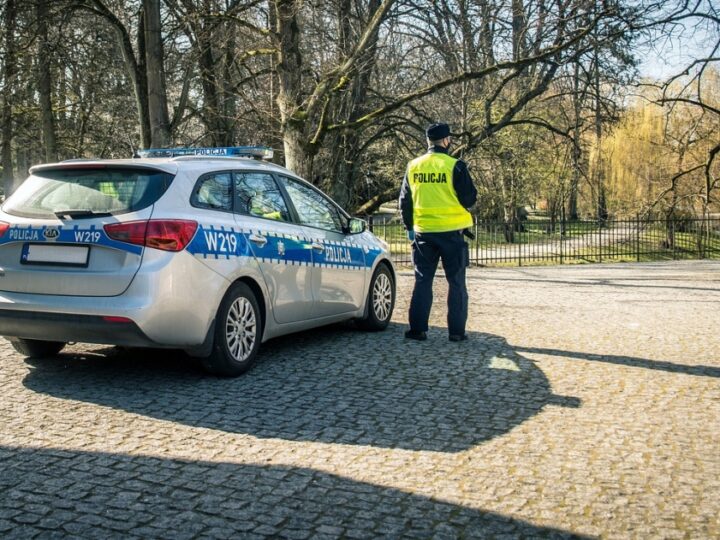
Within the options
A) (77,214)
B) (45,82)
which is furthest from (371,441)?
(45,82)

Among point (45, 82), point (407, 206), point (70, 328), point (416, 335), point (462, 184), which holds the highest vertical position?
point (45, 82)

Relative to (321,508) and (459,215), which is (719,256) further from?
(321,508)

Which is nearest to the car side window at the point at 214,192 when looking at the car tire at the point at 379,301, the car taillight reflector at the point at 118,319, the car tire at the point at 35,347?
the car taillight reflector at the point at 118,319

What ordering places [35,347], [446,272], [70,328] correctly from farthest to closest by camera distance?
[446,272], [35,347], [70,328]

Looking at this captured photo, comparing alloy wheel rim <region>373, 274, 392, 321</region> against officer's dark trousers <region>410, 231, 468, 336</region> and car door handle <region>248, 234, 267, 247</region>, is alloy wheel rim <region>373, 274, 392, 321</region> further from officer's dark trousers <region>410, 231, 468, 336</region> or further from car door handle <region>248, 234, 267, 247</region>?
car door handle <region>248, 234, 267, 247</region>

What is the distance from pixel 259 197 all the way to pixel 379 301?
229 centimetres

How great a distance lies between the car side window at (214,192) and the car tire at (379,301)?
2.44 metres

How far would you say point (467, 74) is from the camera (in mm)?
15383

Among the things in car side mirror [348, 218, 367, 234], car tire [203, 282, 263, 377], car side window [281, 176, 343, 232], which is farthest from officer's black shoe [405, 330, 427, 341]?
car tire [203, 282, 263, 377]

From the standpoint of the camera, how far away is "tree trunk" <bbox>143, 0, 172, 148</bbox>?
599 inches

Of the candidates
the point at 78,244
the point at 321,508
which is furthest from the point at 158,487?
the point at 78,244

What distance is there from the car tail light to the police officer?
294cm

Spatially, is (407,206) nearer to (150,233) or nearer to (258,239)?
(258,239)

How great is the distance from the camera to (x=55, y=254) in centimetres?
572
